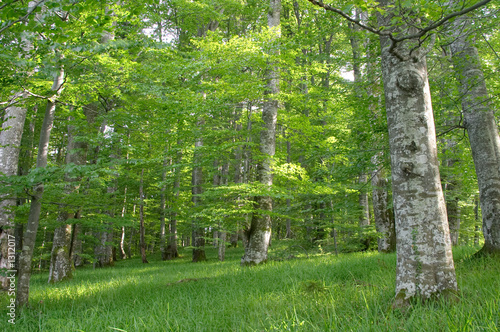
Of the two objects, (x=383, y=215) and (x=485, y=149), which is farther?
(x=383, y=215)

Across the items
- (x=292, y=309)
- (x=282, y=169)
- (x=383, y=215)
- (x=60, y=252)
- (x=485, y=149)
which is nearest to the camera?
(x=292, y=309)

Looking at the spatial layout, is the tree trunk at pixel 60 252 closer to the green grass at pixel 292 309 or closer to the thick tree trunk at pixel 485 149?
the green grass at pixel 292 309

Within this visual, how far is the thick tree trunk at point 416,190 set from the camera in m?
2.85

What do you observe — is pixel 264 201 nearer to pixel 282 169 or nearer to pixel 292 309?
pixel 282 169

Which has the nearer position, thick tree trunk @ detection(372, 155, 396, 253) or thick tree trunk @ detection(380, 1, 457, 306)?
thick tree trunk @ detection(380, 1, 457, 306)

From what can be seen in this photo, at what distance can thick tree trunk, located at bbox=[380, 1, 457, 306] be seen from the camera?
285 centimetres

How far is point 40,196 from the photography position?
14.9 ft

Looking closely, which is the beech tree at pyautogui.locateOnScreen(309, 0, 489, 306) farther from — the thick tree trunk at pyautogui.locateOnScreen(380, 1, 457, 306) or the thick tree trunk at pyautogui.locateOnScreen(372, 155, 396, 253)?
the thick tree trunk at pyautogui.locateOnScreen(372, 155, 396, 253)

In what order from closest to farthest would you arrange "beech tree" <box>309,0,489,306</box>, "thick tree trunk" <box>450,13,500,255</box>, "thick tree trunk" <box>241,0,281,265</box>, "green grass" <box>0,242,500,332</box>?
"green grass" <box>0,242,500,332</box> → "beech tree" <box>309,0,489,306</box> → "thick tree trunk" <box>450,13,500,255</box> → "thick tree trunk" <box>241,0,281,265</box>

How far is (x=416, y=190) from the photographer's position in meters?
2.96

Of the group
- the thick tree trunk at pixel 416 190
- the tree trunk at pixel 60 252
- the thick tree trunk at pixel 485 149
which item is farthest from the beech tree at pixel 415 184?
the tree trunk at pixel 60 252

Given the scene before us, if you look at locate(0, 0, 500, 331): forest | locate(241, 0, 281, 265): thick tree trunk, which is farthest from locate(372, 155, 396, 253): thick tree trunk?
locate(241, 0, 281, 265): thick tree trunk

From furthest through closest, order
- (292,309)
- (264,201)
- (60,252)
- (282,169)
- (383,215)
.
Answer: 1. (383,215)
2. (60,252)
3. (264,201)
4. (282,169)
5. (292,309)

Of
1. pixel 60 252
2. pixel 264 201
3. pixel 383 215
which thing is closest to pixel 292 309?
pixel 264 201
